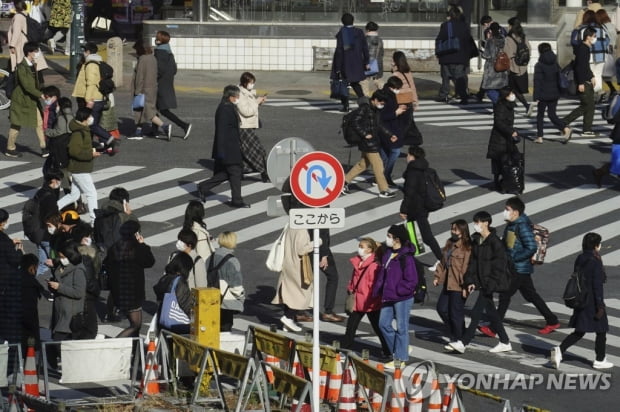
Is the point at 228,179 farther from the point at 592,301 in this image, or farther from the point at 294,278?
the point at 592,301

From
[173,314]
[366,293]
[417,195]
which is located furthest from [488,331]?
[173,314]

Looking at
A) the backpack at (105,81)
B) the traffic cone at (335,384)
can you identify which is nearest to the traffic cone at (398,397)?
the traffic cone at (335,384)

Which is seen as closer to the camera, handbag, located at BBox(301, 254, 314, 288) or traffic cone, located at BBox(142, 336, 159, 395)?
traffic cone, located at BBox(142, 336, 159, 395)

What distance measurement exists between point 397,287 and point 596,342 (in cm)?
209

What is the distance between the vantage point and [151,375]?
1459 centimetres

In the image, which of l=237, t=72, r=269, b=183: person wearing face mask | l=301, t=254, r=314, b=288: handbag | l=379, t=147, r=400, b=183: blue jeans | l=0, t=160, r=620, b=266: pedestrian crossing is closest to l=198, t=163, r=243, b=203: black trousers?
l=0, t=160, r=620, b=266: pedestrian crossing

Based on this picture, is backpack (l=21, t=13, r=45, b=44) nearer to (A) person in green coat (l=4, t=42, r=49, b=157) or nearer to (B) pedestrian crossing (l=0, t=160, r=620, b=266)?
(A) person in green coat (l=4, t=42, r=49, b=157)

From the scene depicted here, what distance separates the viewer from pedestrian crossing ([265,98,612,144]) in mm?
28977

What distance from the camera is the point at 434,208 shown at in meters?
20.6

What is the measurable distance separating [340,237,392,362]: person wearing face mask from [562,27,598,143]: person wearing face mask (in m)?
11.5

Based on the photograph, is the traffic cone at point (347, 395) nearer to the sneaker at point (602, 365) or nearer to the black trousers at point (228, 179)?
the sneaker at point (602, 365)

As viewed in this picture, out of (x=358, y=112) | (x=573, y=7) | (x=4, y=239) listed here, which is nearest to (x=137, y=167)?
(x=358, y=112)

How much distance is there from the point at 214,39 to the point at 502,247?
19.0m

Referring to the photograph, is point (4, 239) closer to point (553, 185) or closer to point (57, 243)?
point (57, 243)
